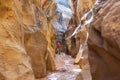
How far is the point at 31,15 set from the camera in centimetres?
1040

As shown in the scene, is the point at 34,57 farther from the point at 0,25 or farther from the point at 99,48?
the point at 99,48

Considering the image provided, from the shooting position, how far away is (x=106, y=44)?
381cm

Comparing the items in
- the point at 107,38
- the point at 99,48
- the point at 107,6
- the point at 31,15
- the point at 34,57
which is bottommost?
the point at 34,57

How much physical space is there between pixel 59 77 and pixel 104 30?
689 centimetres

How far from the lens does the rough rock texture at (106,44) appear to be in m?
3.54

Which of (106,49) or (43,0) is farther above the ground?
(106,49)

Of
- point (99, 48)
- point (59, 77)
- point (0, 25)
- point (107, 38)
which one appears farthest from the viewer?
point (59, 77)

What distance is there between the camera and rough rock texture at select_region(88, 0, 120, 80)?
139 inches

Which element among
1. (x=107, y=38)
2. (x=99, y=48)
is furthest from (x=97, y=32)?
(x=107, y=38)

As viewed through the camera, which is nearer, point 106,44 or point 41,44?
point 106,44

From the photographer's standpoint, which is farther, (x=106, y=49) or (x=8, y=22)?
(x=8, y=22)

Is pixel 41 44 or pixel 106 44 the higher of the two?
pixel 106 44

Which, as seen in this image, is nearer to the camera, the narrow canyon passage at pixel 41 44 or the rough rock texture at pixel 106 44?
the rough rock texture at pixel 106 44

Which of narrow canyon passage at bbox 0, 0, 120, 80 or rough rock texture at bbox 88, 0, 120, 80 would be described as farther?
narrow canyon passage at bbox 0, 0, 120, 80
